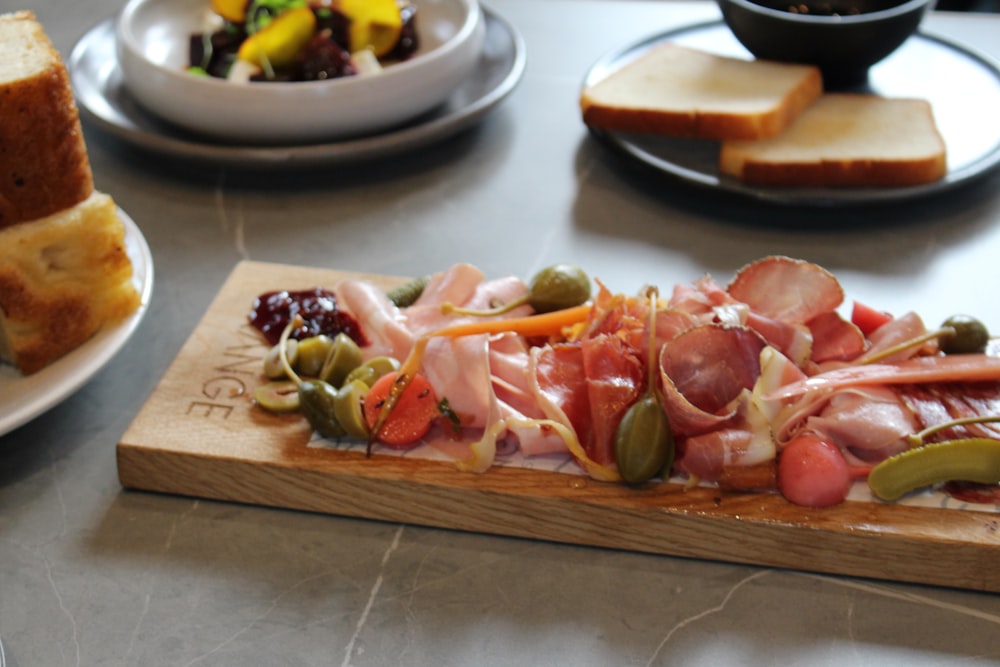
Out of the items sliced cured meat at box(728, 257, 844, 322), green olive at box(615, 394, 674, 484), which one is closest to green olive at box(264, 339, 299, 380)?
green olive at box(615, 394, 674, 484)

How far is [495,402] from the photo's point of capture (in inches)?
43.0

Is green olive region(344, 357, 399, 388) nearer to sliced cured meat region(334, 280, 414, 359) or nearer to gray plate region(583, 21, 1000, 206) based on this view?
sliced cured meat region(334, 280, 414, 359)

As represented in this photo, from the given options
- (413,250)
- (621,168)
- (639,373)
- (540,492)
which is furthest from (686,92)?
(540,492)

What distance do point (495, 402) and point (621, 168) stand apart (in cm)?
91

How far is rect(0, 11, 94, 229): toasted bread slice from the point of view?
4.09ft

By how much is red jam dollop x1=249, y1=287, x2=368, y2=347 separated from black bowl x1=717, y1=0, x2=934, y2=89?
99 cm

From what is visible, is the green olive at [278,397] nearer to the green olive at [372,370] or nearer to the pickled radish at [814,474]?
the green olive at [372,370]

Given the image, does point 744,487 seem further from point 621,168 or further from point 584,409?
point 621,168

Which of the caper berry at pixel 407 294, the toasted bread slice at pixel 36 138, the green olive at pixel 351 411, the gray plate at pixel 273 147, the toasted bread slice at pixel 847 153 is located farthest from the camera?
the gray plate at pixel 273 147

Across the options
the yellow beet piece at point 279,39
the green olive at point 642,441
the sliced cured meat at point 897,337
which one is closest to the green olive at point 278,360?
the green olive at point 642,441

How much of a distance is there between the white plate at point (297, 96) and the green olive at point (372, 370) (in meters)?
0.69

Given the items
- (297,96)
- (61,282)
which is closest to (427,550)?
(61,282)

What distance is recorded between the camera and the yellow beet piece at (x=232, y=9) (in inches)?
78.0

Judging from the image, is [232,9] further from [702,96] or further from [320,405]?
[320,405]
